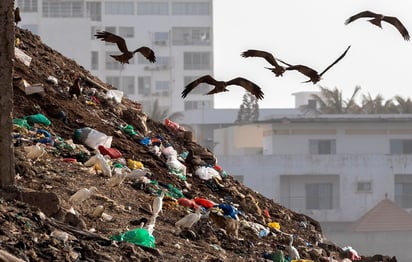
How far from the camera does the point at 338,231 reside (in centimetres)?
5544

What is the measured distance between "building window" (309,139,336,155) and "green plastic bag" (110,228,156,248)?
46.4 m

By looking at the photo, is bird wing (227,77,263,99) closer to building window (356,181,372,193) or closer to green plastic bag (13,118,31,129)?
green plastic bag (13,118,31,129)

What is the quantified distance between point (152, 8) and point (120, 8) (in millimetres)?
1887

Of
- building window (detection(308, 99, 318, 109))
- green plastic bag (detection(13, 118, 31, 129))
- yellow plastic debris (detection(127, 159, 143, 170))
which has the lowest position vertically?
building window (detection(308, 99, 318, 109))

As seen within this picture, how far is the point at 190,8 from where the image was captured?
8412cm

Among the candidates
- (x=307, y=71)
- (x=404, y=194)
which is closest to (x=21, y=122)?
(x=307, y=71)

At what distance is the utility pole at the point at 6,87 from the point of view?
8930mm

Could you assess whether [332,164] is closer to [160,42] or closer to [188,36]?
[188,36]

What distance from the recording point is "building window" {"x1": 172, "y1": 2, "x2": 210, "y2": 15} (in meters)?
83.2

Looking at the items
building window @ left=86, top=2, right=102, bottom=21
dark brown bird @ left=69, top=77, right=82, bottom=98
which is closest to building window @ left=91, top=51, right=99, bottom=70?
building window @ left=86, top=2, right=102, bottom=21

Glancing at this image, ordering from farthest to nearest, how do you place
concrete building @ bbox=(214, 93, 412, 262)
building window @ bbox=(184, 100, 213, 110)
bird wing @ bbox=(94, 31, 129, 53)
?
building window @ bbox=(184, 100, 213, 110) < concrete building @ bbox=(214, 93, 412, 262) < bird wing @ bbox=(94, 31, 129, 53)

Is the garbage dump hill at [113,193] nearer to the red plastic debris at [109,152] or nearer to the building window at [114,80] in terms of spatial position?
the red plastic debris at [109,152]

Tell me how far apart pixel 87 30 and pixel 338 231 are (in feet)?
62.4

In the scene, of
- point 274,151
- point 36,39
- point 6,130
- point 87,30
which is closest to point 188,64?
point 87,30
